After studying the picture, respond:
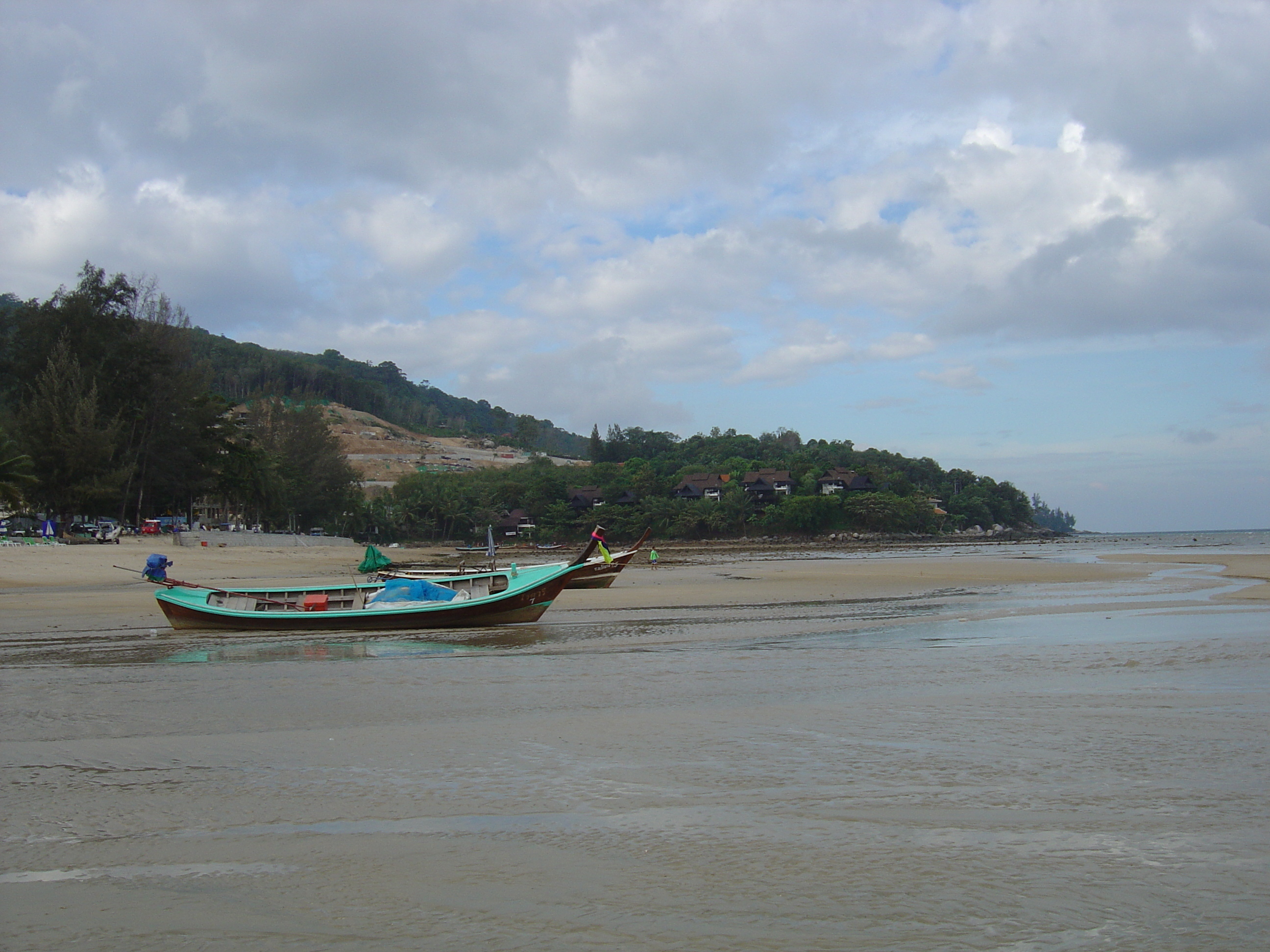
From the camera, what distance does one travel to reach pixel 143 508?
2547 inches

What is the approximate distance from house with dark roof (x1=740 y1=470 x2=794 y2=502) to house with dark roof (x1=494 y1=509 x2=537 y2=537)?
3495 cm

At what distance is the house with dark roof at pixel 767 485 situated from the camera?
138 meters

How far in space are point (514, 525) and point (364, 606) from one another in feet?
391

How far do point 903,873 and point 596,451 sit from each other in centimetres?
17533

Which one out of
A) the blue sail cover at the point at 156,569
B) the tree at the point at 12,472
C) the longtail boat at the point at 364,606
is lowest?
the longtail boat at the point at 364,606

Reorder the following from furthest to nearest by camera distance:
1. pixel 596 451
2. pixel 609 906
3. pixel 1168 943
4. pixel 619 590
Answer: pixel 596 451 → pixel 619 590 → pixel 609 906 → pixel 1168 943

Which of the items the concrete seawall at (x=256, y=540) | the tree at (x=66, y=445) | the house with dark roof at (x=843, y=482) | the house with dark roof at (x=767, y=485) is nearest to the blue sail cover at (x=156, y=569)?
the concrete seawall at (x=256, y=540)

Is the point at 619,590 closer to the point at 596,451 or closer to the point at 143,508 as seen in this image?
the point at 143,508

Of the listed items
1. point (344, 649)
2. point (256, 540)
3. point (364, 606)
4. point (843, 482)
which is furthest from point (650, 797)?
point (843, 482)

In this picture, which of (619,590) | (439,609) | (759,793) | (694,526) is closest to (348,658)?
(439,609)

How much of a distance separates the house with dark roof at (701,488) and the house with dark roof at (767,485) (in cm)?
A: 349

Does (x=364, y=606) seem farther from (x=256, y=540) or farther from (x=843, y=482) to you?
(x=843, y=482)

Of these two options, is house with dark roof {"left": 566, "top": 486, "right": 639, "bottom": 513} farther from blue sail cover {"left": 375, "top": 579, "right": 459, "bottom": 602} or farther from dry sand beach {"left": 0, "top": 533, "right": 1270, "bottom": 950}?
dry sand beach {"left": 0, "top": 533, "right": 1270, "bottom": 950}

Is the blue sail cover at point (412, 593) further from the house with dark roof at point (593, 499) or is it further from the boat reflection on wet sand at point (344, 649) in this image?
the house with dark roof at point (593, 499)
